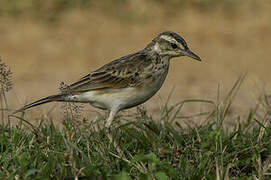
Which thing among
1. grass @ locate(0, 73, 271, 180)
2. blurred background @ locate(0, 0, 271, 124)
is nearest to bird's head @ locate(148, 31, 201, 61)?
grass @ locate(0, 73, 271, 180)

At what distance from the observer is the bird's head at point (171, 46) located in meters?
6.18

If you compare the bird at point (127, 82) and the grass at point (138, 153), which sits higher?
the bird at point (127, 82)

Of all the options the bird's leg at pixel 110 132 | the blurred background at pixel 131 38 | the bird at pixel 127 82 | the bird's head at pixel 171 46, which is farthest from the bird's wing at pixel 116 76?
the blurred background at pixel 131 38

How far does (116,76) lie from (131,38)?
23.3 feet

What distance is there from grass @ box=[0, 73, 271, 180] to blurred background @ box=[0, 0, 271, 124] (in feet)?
11.8

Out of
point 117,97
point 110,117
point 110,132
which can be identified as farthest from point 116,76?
point 110,132

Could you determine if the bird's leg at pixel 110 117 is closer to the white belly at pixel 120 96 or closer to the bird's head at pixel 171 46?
the white belly at pixel 120 96

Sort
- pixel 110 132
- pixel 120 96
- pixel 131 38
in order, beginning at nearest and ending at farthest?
pixel 110 132 < pixel 120 96 < pixel 131 38

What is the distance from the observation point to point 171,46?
6258mm

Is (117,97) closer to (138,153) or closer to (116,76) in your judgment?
(116,76)

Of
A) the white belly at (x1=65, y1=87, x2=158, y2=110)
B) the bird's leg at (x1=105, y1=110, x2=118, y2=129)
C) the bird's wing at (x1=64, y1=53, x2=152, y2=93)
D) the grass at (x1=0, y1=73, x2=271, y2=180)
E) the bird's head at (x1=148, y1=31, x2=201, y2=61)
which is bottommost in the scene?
the grass at (x1=0, y1=73, x2=271, y2=180)

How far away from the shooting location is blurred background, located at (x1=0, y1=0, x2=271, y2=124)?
10.9 metres

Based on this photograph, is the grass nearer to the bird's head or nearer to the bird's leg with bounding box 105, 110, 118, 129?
the bird's leg with bounding box 105, 110, 118, 129

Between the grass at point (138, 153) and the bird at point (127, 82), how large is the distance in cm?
24
